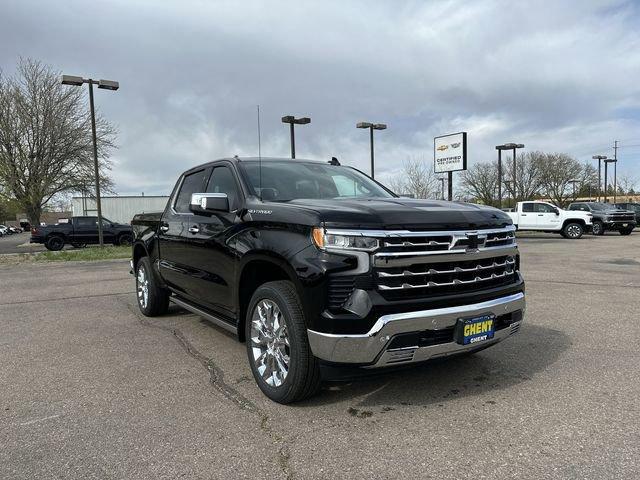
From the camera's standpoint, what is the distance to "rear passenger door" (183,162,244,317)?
4270 millimetres

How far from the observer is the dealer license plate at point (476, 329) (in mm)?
3328

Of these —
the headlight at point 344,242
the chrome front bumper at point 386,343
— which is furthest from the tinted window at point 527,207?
the headlight at point 344,242

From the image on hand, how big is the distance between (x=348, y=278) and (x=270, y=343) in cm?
91

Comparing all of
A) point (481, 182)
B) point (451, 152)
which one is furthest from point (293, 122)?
point (481, 182)

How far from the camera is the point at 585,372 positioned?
4.21m

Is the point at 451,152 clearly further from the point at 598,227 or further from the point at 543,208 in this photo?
the point at 598,227

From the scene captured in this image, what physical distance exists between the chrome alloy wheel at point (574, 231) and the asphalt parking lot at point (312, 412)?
21.3 meters

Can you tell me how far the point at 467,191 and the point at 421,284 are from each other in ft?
205

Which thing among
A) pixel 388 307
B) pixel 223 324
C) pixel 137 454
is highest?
pixel 388 307

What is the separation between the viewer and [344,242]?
3201 mm

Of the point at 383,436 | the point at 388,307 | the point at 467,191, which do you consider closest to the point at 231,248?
the point at 388,307

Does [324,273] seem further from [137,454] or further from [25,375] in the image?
[25,375]

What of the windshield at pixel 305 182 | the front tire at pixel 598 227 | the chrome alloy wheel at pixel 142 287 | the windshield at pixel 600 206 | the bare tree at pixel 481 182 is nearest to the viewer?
the windshield at pixel 305 182

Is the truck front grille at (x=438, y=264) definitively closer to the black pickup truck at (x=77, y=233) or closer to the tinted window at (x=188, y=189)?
the tinted window at (x=188, y=189)
